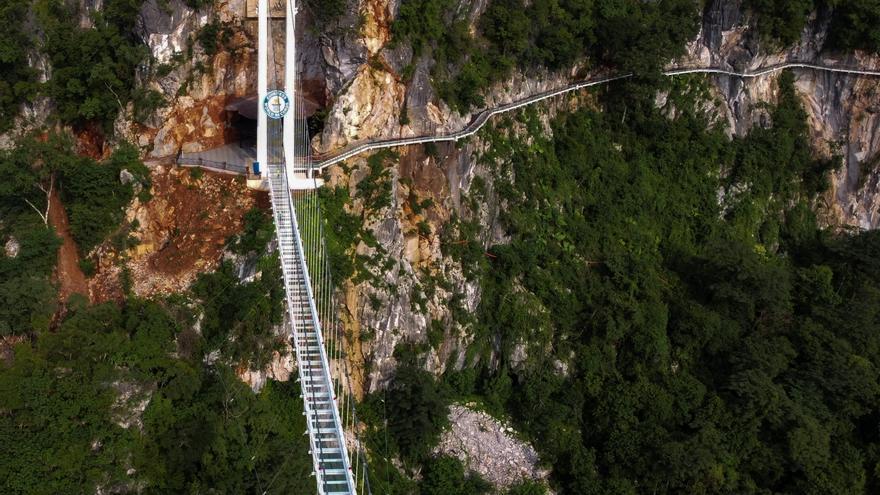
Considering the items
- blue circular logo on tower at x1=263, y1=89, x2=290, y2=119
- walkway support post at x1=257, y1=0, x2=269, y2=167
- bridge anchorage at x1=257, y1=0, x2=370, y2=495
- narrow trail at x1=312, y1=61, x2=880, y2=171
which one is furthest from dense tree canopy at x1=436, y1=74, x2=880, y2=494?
walkway support post at x1=257, y1=0, x2=269, y2=167

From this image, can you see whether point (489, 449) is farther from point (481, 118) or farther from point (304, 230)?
point (481, 118)

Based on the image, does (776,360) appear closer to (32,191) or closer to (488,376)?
(488,376)

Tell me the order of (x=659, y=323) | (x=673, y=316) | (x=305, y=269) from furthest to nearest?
(x=673, y=316) → (x=659, y=323) → (x=305, y=269)

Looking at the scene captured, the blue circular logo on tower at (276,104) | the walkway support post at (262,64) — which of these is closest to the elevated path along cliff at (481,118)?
the walkway support post at (262,64)

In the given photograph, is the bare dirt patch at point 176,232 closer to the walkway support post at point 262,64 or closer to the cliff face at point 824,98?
the walkway support post at point 262,64

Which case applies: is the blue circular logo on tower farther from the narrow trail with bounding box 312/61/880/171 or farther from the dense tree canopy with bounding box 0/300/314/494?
the dense tree canopy with bounding box 0/300/314/494

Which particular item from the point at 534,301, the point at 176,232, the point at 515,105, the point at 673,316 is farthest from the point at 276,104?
the point at 673,316
